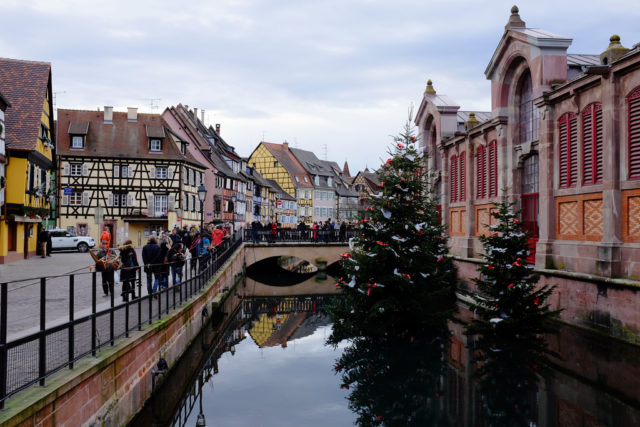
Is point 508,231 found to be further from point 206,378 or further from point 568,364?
point 206,378

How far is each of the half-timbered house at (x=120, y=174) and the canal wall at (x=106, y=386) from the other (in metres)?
33.8

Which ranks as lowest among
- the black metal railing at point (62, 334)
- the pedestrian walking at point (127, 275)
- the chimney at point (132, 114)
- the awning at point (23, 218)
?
the black metal railing at point (62, 334)

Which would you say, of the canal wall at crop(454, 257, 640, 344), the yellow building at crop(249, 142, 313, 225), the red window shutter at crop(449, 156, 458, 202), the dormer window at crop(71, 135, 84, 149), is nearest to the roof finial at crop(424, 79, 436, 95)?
the red window shutter at crop(449, 156, 458, 202)

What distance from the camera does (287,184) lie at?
86.8 m

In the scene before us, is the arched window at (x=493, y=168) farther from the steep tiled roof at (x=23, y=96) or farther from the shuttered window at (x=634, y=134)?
the steep tiled roof at (x=23, y=96)

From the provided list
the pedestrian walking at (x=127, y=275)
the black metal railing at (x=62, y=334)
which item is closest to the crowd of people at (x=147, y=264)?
the pedestrian walking at (x=127, y=275)

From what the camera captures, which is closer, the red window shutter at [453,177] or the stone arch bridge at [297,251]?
the red window shutter at [453,177]

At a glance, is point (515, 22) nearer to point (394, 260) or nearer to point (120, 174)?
point (394, 260)

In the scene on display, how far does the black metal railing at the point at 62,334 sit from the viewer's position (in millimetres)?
5999

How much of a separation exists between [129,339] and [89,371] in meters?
2.15

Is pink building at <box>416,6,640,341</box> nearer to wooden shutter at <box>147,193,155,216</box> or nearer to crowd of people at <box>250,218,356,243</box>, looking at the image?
crowd of people at <box>250,218,356,243</box>

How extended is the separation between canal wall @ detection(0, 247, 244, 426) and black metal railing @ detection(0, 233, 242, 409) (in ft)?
0.45

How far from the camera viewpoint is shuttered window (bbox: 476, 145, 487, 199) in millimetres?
25314

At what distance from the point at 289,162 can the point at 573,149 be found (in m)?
73.2
